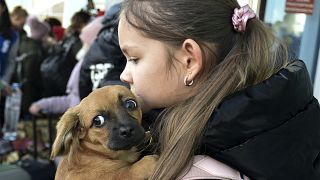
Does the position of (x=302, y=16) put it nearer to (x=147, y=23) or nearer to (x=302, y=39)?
(x=302, y=39)

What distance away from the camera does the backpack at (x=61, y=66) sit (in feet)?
15.0

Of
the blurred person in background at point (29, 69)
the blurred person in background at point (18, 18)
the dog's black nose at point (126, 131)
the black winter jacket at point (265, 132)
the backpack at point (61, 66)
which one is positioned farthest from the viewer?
the blurred person in background at point (18, 18)

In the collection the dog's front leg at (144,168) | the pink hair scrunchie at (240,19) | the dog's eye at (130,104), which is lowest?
the dog's front leg at (144,168)

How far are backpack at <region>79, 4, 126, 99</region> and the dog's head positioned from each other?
3.68 feet

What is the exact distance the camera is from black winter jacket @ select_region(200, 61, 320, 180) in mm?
1152

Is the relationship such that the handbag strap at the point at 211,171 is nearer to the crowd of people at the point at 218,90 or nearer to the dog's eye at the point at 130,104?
the crowd of people at the point at 218,90

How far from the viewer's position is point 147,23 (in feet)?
4.25

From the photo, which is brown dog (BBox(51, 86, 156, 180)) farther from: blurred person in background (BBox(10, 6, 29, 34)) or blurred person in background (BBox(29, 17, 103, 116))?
blurred person in background (BBox(10, 6, 29, 34))

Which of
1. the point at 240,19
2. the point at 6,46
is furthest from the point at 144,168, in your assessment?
the point at 6,46

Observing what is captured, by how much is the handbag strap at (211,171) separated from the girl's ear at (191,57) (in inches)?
9.2

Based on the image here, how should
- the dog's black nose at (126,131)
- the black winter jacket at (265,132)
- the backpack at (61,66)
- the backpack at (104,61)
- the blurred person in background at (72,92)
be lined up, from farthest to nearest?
the backpack at (61,66)
the blurred person in background at (72,92)
the backpack at (104,61)
the dog's black nose at (126,131)
the black winter jacket at (265,132)

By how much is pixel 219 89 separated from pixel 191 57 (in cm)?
11

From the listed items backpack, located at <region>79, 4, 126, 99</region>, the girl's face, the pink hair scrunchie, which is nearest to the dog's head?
the girl's face

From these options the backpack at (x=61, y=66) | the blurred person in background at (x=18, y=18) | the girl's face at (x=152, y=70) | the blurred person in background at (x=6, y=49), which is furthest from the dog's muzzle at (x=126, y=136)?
the blurred person in background at (x=18, y=18)
